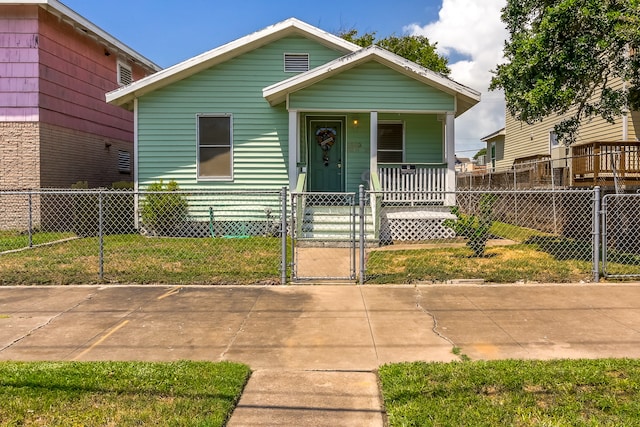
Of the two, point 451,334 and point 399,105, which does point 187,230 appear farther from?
point 451,334

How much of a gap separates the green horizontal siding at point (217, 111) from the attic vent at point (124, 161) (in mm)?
5179

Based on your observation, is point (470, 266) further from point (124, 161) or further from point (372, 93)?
point (124, 161)

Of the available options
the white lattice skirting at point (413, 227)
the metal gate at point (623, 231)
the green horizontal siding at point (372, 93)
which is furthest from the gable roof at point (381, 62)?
the metal gate at point (623, 231)

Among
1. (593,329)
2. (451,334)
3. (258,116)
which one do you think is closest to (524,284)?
(593,329)

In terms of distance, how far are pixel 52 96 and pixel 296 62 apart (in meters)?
6.92

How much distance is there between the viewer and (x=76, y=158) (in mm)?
14805

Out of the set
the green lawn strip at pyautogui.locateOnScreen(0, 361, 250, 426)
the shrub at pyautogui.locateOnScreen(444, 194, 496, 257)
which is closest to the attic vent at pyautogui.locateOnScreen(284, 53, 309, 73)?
the shrub at pyautogui.locateOnScreen(444, 194, 496, 257)

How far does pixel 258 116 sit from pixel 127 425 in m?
10.8

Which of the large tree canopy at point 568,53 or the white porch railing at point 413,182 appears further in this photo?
the white porch railing at point 413,182

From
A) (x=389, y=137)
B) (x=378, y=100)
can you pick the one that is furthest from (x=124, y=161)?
(x=378, y=100)

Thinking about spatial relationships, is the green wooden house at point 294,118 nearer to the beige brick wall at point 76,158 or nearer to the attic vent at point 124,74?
the beige brick wall at point 76,158

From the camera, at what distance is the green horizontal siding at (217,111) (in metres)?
13.1

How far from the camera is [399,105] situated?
12.3 m

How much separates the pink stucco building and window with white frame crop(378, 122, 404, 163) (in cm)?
926
